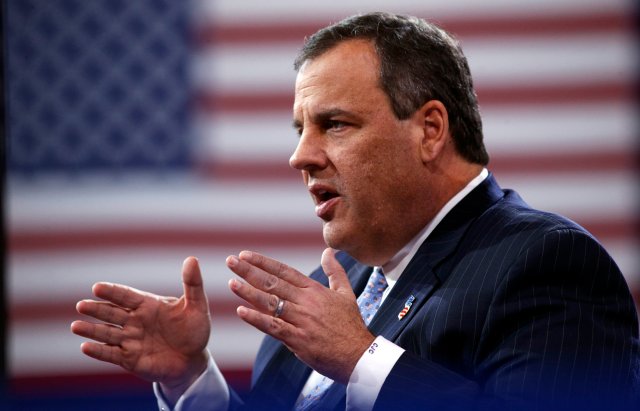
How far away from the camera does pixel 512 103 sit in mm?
3607

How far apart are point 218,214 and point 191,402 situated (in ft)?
5.84

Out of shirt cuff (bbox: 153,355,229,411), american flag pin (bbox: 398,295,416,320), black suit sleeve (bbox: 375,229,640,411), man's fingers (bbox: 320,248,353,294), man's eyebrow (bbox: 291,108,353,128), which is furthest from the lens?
shirt cuff (bbox: 153,355,229,411)

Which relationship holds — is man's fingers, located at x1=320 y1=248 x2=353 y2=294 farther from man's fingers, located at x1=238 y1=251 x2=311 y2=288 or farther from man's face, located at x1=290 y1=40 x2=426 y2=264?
man's face, located at x1=290 y1=40 x2=426 y2=264

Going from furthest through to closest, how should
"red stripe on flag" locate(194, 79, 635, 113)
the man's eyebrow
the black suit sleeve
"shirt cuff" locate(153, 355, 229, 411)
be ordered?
"red stripe on flag" locate(194, 79, 635, 113) < "shirt cuff" locate(153, 355, 229, 411) < the man's eyebrow < the black suit sleeve

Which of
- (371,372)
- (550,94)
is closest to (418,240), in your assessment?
(371,372)

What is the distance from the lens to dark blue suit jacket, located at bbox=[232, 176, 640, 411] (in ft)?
4.71

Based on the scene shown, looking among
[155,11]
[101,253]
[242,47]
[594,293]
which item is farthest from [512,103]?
[594,293]

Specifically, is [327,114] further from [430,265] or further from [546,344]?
[546,344]

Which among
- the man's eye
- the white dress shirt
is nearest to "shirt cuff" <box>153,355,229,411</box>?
the white dress shirt

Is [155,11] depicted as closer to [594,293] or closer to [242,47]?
[242,47]

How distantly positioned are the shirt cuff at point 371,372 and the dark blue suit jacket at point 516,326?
0.02 metres

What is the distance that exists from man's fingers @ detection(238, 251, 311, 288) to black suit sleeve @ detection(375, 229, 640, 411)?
0.78 ft

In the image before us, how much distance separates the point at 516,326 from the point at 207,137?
243 cm

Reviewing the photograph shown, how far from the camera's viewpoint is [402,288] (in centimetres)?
177
